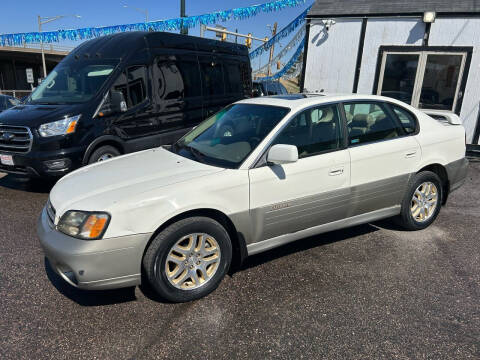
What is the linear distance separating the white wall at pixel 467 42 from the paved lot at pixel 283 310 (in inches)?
197

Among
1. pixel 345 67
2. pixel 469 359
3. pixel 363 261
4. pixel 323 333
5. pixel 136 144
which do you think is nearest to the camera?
pixel 469 359

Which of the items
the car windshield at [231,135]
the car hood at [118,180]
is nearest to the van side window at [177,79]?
the car windshield at [231,135]

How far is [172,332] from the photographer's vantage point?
2568 mm

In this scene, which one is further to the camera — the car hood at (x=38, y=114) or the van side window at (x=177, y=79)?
the van side window at (x=177, y=79)

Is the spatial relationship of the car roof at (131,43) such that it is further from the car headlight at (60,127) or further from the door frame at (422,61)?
the door frame at (422,61)

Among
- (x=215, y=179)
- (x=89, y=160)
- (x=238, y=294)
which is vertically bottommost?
(x=238, y=294)

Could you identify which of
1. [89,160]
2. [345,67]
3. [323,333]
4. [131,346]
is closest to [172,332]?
[131,346]

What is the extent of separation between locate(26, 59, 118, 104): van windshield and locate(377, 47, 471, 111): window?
5.81 metres

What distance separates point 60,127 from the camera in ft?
17.3

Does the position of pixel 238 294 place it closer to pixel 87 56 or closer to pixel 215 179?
pixel 215 179

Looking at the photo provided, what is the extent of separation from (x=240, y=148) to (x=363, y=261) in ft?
5.44

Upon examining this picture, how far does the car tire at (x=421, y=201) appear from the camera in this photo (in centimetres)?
404

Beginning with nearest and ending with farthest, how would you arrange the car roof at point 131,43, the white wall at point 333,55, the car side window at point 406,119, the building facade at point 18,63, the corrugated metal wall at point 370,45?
the car side window at point 406,119, the car roof at point 131,43, the corrugated metal wall at point 370,45, the white wall at point 333,55, the building facade at point 18,63

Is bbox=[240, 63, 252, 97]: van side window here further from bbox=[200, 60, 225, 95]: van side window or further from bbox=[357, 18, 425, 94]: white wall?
bbox=[357, 18, 425, 94]: white wall
